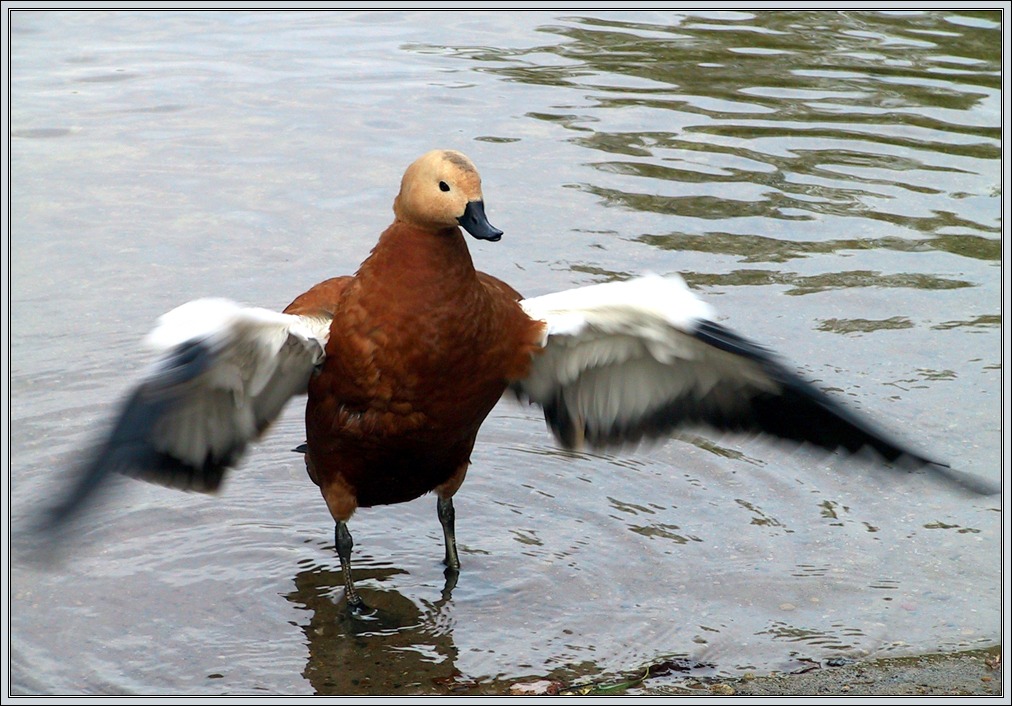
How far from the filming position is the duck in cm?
474

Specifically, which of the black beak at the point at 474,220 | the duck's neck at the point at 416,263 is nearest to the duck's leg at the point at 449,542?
the duck's neck at the point at 416,263

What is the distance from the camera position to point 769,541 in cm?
568

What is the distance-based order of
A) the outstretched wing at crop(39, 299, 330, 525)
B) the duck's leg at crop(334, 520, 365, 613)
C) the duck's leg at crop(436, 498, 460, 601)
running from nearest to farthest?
the outstretched wing at crop(39, 299, 330, 525), the duck's leg at crop(334, 520, 365, 613), the duck's leg at crop(436, 498, 460, 601)

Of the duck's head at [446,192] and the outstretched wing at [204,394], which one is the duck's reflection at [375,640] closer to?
the outstretched wing at [204,394]

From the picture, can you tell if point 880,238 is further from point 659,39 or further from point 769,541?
point 659,39

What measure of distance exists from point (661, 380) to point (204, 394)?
1672mm


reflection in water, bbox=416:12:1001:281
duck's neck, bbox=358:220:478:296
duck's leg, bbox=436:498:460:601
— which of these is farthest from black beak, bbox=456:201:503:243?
reflection in water, bbox=416:12:1001:281

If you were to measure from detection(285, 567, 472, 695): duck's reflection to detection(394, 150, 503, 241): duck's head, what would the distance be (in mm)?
1485

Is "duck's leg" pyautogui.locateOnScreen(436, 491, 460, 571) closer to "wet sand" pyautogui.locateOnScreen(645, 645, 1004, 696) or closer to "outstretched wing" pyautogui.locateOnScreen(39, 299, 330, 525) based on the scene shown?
"outstretched wing" pyautogui.locateOnScreen(39, 299, 330, 525)

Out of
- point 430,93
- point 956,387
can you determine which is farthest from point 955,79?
point 956,387

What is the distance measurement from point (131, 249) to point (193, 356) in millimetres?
4135

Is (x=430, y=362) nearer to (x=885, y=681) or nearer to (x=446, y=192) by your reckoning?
(x=446, y=192)

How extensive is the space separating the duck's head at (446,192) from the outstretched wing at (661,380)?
18.6 inches

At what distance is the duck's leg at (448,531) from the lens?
5.54 metres
